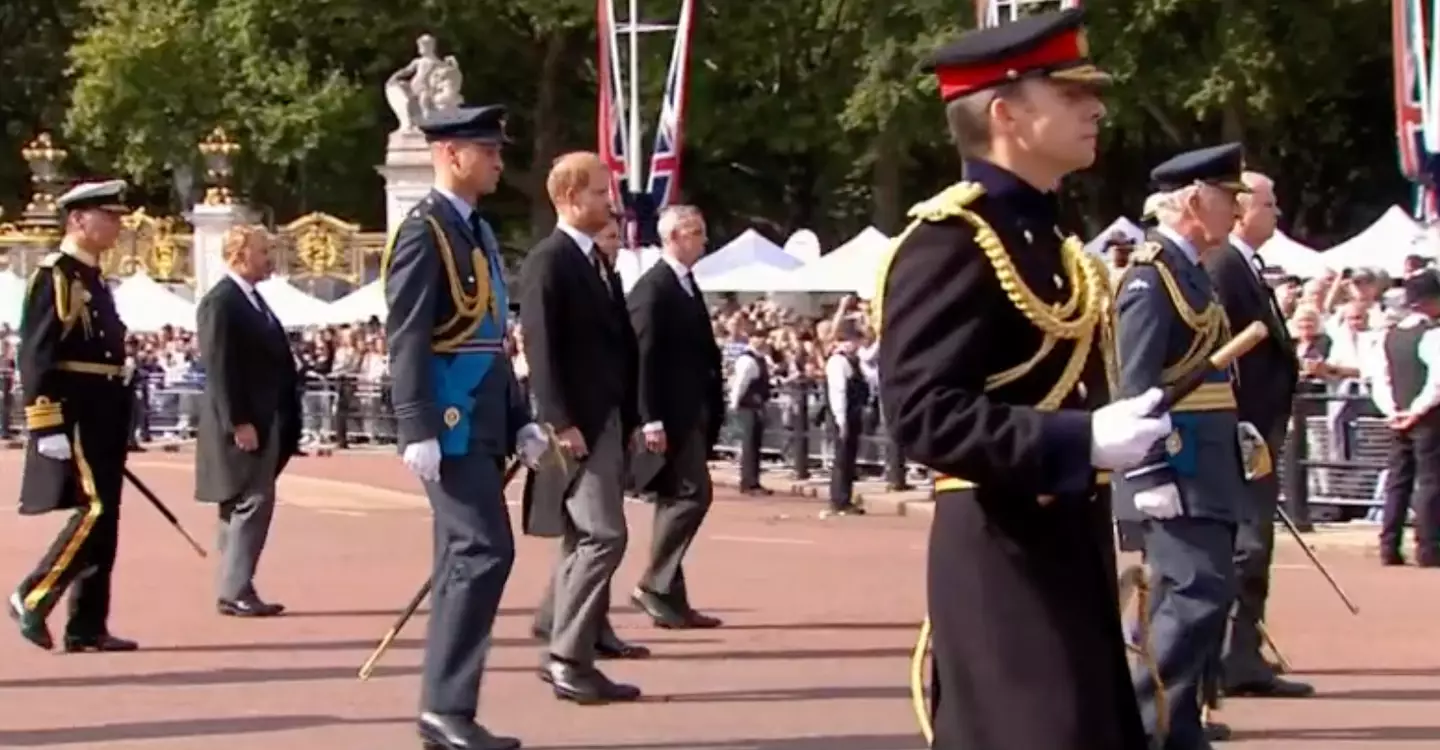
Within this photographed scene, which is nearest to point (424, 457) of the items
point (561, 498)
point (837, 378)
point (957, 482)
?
point (561, 498)

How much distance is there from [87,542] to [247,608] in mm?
1948

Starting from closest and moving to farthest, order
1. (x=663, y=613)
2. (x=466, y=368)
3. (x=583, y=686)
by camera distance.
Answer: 1. (x=466, y=368)
2. (x=583, y=686)
3. (x=663, y=613)

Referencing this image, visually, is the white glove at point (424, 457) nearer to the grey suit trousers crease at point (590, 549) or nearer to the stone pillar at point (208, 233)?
the grey suit trousers crease at point (590, 549)

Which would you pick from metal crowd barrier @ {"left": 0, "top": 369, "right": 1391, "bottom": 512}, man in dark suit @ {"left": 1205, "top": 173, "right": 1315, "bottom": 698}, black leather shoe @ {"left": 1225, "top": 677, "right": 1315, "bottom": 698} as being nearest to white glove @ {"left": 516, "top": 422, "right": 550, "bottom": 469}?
man in dark suit @ {"left": 1205, "top": 173, "right": 1315, "bottom": 698}

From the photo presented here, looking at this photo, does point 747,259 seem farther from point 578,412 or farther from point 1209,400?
point 1209,400

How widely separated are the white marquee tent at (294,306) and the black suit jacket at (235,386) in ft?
86.2

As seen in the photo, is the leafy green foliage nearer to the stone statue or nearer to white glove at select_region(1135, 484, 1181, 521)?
the stone statue

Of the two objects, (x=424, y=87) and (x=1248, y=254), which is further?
(x=424, y=87)

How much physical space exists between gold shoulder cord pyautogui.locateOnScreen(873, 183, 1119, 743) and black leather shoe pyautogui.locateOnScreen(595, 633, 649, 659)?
20.9 ft

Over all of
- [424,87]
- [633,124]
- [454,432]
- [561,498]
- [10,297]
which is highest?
[424,87]

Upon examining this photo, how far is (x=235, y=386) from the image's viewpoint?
44.4ft

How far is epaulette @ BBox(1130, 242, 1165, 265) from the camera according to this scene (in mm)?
8484

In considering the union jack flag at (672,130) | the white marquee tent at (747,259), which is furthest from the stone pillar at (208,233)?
the union jack flag at (672,130)

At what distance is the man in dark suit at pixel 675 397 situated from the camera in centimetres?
1277
